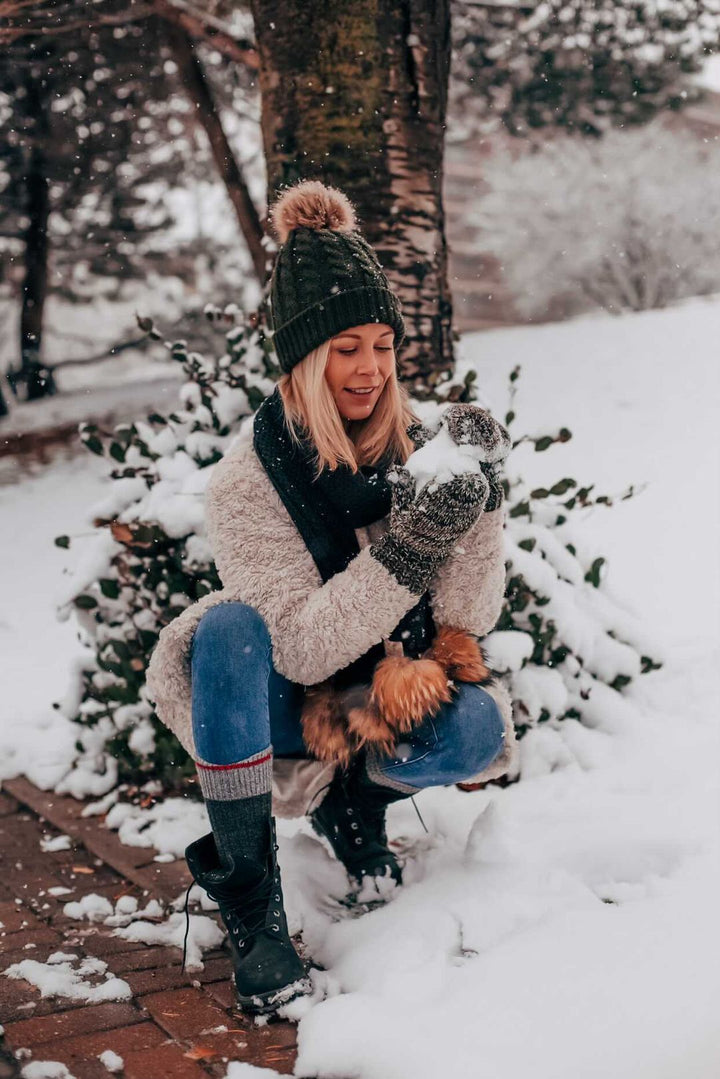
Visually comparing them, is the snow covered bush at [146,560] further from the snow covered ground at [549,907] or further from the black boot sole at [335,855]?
the black boot sole at [335,855]

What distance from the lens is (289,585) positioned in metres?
2.00

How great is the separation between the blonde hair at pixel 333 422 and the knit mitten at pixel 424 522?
7.9 inches

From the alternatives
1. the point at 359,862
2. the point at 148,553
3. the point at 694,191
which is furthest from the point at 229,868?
the point at 694,191

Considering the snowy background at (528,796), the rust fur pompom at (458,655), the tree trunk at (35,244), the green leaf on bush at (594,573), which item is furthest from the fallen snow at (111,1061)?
the tree trunk at (35,244)

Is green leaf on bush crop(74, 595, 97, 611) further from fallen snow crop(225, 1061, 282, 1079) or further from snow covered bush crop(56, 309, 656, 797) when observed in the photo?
fallen snow crop(225, 1061, 282, 1079)

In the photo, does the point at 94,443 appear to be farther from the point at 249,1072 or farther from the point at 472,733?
the point at 249,1072

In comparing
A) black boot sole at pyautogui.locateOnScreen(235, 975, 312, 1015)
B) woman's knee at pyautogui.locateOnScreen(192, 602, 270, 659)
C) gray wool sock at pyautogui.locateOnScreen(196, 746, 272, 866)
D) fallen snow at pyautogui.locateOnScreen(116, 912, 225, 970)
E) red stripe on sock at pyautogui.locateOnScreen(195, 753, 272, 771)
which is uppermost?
woman's knee at pyautogui.locateOnScreen(192, 602, 270, 659)

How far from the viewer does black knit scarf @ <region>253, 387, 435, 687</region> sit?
6.85 ft

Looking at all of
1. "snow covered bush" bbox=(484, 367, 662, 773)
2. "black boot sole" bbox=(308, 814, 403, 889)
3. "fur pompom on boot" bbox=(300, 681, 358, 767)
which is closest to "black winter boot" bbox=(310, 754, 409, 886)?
"black boot sole" bbox=(308, 814, 403, 889)

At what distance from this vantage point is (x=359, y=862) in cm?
225

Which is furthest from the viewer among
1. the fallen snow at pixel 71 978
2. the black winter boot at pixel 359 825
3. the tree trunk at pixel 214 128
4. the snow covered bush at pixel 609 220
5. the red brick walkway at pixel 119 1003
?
the snow covered bush at pixel 609 220

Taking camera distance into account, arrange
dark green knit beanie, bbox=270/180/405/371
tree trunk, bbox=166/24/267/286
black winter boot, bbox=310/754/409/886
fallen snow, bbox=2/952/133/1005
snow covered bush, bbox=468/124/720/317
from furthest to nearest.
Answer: snow covered bush, bbox=468/124/720/317 < tree trunk, bbox=166/24/267/286 < black winter boot, bbox=310/754/409/886 < dark green knit beanie, bbox=270/180/405/371 < fallen snow, bbox=2/952/133/1005

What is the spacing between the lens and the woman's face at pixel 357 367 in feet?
6.88

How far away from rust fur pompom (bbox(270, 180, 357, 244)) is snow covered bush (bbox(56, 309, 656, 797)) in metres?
0.83
